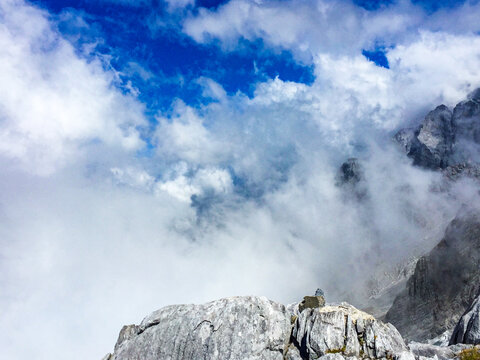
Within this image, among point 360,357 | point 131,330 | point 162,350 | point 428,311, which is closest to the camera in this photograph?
point 360,357

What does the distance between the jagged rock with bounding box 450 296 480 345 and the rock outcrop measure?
13.4 m

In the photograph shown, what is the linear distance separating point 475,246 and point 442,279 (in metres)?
19.4

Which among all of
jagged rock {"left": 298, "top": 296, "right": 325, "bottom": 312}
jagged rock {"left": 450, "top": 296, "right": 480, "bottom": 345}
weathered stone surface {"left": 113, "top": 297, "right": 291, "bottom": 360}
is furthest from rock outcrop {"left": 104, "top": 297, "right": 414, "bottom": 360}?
jagged rock {"left": 450, "top": 296, "right": 480, "bottom": 345}

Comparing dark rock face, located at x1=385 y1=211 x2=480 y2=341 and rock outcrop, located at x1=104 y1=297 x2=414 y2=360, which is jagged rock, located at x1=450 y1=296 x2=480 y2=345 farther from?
dark rock face, located at x1=385 y1=211 x2=480 y2=341

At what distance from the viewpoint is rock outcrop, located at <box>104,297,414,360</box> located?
53.3 meters

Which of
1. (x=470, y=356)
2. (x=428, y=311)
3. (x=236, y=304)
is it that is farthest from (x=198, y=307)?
(x=428, y=311)

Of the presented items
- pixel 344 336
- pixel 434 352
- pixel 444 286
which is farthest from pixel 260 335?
pixel 444 286

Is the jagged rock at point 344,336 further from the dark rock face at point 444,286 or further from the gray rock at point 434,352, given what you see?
the dark rock face at point 444,286

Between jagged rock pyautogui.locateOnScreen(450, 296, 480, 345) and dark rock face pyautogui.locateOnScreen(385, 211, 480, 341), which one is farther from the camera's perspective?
dark rock face pyautogui.locateOnScreen(385, 211, 480, 341)

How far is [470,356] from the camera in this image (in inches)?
2056

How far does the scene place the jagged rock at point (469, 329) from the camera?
60.6m

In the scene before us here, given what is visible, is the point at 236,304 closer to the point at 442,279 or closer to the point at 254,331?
the point at 254,331

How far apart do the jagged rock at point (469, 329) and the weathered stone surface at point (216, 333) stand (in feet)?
87.1

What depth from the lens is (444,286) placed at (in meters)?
177
